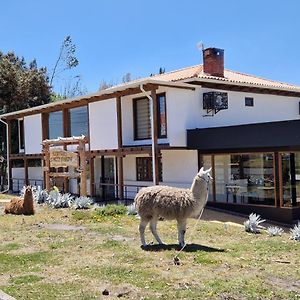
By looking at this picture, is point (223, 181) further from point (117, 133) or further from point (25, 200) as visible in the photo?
point (25, 200)

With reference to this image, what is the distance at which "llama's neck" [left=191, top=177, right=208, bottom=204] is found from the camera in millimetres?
9742

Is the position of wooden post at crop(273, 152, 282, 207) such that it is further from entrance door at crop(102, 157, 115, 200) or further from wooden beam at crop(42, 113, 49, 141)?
wooden beam at crop(42, 113, 49, 141)

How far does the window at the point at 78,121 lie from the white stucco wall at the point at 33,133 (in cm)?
326

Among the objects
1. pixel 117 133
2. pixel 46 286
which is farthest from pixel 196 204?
pixel 117 133

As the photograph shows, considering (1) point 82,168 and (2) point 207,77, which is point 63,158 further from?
(2) point 207,77

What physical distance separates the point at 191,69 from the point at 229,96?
3.37 metres

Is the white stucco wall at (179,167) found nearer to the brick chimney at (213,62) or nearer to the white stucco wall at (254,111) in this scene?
the white stucco wall at (254,111)

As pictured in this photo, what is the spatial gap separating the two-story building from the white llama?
22.1 ft

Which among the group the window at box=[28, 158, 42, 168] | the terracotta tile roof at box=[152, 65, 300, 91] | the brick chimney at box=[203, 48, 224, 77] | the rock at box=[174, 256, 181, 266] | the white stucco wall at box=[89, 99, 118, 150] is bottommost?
the rock at box=[174, 256, 181, 266]

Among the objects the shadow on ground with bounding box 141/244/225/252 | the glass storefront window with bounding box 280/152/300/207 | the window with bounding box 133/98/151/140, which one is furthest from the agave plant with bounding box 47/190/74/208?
the shadow on ground with bounding box 141/244/225/252

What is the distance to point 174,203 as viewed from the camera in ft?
31.5

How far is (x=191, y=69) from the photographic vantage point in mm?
23297

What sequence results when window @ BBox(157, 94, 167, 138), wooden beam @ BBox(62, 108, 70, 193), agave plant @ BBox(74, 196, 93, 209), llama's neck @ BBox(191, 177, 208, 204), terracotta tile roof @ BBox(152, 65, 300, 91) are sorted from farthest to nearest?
wooden beam @ BBox(62, 108, 70, 193)
terracotta tile roof @ BBox(152, 65, 300, 91)
window @ BBox(157, 94, 167, 138)
agave plant @ BBox(74, 196, 93, 209)
llama's neck @ BBox(191, 177, 208, 204)

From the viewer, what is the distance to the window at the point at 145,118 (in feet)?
63.6
